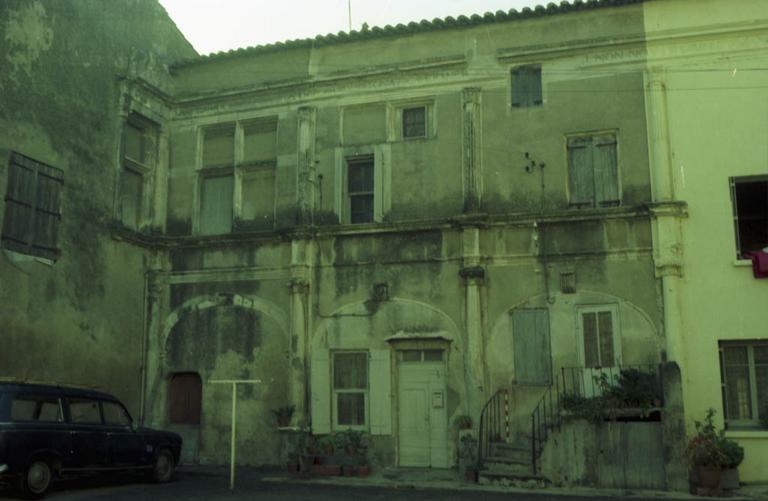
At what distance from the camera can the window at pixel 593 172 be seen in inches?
666

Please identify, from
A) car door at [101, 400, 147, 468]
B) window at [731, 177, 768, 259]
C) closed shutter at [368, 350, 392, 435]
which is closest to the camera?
car door at [101, 400, 147, 468]

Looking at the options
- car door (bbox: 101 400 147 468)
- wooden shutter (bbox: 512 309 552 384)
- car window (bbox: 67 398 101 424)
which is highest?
wooden shutter (bbox: 512 309 552 384)

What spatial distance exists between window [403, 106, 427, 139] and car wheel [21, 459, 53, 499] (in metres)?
10.2

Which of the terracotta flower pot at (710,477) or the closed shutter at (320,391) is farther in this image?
the closed shutter at (320,391)

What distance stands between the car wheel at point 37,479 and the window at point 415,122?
10.2 meters

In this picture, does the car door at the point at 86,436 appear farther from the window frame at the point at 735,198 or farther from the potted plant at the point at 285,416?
the window frame at the point at 735,198

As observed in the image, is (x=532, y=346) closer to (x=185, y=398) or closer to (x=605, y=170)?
(x=605, y=170)

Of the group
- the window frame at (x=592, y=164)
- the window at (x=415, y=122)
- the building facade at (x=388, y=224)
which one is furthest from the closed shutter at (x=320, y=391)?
the window frame at (x=592, y=164)

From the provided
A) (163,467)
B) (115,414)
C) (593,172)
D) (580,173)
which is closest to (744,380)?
(593,172)

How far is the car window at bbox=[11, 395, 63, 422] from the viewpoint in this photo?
40.4 ft

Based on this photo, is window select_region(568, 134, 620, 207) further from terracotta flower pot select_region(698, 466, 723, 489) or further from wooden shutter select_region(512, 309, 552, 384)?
terracotta flower pot select_region(698, 466, 723, 489)

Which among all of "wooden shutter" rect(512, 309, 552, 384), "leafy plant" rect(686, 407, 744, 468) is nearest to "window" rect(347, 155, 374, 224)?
"wooden shutter" rect(512, 309, 552, 384)

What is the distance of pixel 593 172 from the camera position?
17.1 m

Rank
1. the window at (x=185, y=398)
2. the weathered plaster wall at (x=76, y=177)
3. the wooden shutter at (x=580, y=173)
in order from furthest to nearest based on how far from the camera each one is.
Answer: the window at (x=185, y=398) → the wooden shutter at (x=580, y=173) → the weathered plaster wall at (x=76, y=177)
